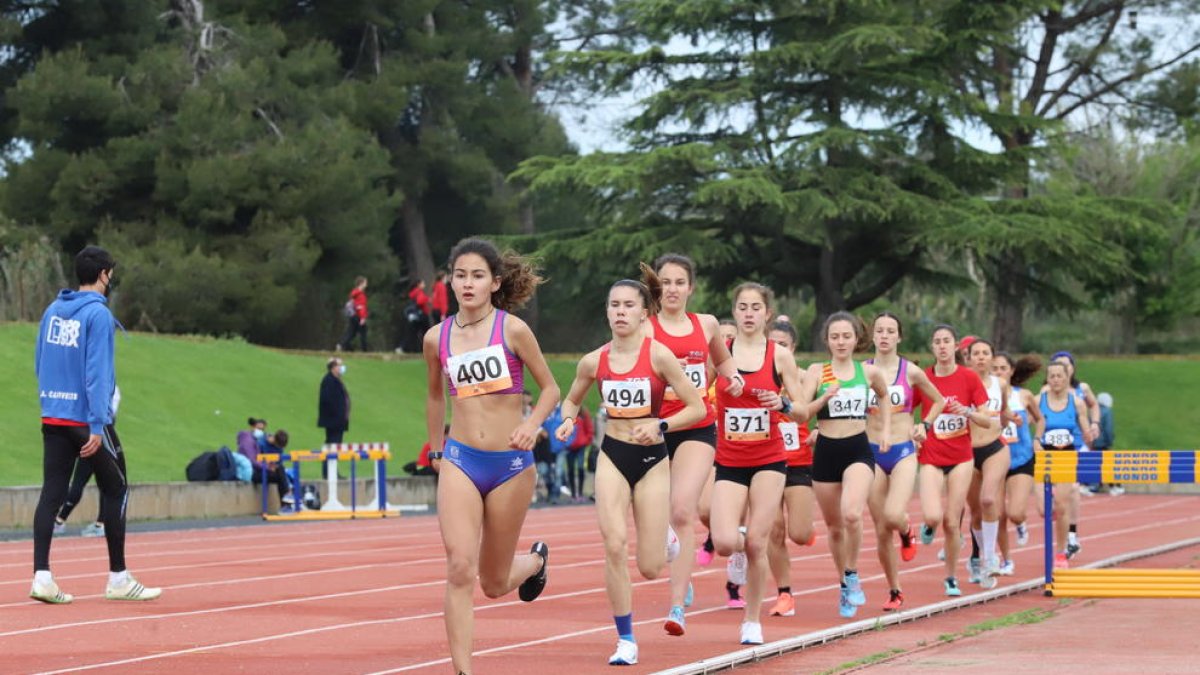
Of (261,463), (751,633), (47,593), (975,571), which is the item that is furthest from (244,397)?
(751,633)

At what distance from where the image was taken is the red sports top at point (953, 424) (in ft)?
45.2

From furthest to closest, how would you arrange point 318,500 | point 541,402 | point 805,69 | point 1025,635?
point 805,69
point 318,500
point 1025,635
point 541,402

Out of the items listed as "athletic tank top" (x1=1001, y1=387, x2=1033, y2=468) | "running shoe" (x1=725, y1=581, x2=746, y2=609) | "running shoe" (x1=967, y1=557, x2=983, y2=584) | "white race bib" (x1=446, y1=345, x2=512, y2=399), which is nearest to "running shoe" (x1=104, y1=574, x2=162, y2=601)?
"running shoe" (x1=725, y1=581, x2=746, y2=609)

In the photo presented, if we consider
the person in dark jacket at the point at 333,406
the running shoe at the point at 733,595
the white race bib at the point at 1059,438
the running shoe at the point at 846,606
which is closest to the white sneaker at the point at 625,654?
the running shoe at the point at 846,606

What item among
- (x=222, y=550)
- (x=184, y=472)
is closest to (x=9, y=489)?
(x=222, y=550)

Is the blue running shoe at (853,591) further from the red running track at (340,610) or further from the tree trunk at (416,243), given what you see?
the tree trunk at (416,243)

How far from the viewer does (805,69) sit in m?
44.1

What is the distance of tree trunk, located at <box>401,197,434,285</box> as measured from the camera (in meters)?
51.2

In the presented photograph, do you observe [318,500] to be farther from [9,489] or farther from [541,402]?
[541,402]

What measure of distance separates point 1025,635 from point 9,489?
13.7 m

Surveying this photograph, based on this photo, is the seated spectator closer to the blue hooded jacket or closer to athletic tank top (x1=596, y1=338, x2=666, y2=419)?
the blue hooded jacket

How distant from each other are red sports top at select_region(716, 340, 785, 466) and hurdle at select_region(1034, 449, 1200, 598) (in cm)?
338

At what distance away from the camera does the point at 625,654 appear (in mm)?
9055

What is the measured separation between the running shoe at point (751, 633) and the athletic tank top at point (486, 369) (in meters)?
2.59
